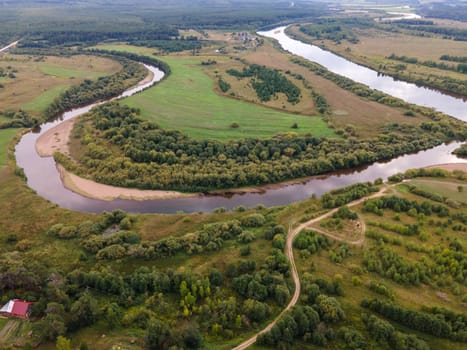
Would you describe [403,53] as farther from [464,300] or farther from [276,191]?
[464,300]

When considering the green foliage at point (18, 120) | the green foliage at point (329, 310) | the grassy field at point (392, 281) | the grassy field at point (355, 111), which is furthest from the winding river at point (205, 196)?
the green foliage at point (329, 310)

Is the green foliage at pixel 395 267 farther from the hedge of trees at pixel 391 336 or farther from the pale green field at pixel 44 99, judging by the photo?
the pale green field at pixel 44 99

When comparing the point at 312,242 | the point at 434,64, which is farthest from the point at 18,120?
the point at 434,64

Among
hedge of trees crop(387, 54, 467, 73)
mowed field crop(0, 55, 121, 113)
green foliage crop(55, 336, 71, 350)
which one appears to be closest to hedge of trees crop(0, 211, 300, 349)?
green foliage crop(55, 336, 71, 350)

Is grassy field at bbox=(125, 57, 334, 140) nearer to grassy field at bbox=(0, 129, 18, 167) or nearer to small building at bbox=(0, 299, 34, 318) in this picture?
grassy field at bbox=(0, 129, 18, 167)

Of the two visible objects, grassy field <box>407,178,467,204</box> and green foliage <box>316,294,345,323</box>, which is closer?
green foliage <box>316,294,345,323</box>
